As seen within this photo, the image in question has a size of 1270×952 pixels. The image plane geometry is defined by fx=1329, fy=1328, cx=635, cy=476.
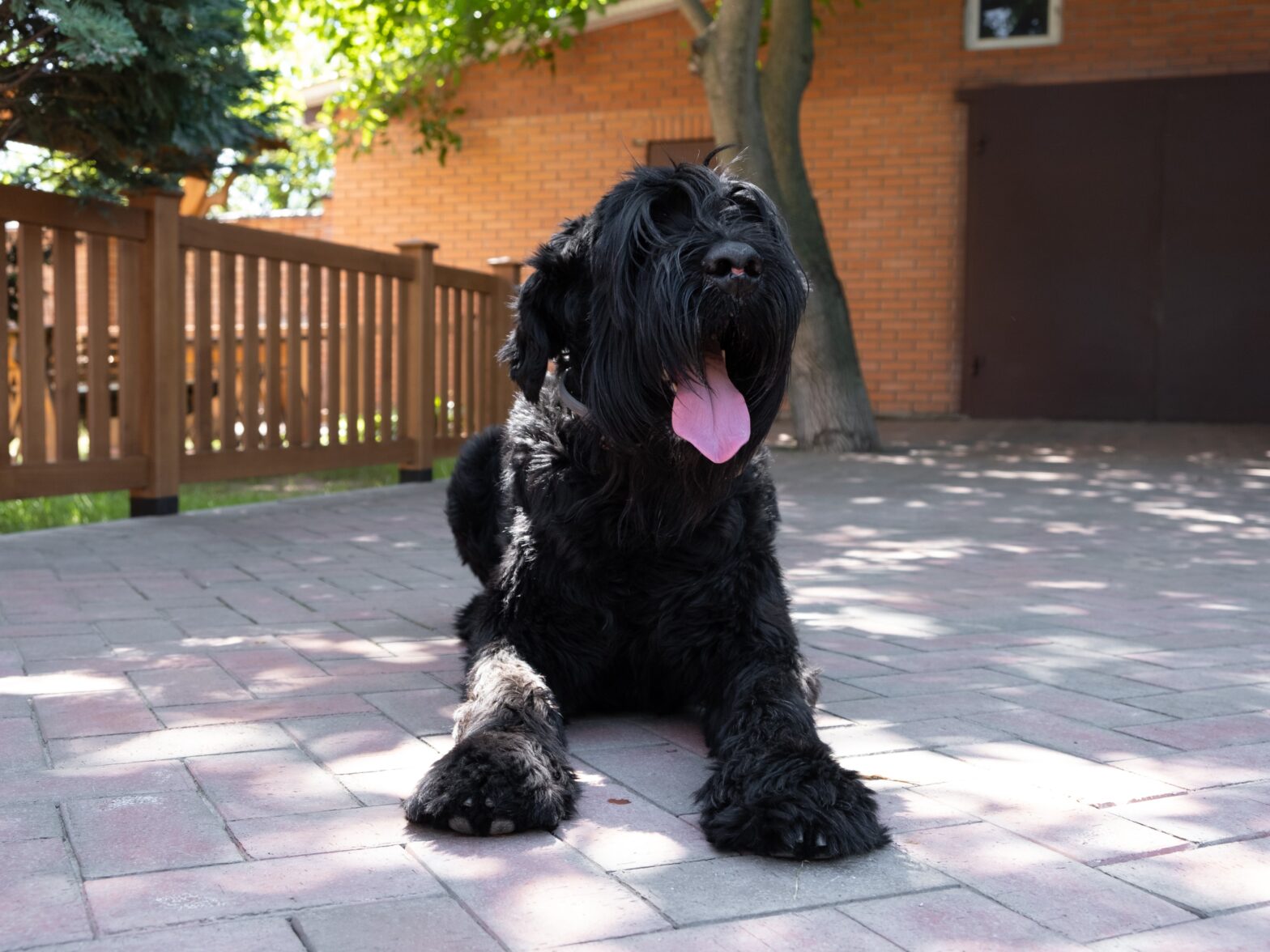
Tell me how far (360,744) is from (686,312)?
1.17m

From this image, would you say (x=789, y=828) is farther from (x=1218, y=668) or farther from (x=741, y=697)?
(x=1218, y=668)

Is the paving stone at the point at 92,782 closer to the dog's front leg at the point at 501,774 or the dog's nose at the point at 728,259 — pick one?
the dog's front leg at the point at 501,774

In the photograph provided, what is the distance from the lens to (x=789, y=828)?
2.17m

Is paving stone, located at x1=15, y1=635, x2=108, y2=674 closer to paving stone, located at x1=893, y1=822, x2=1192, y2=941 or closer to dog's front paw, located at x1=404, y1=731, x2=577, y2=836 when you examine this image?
dog's front paw, located at x1=404, y1=731, x2=577, y2=836

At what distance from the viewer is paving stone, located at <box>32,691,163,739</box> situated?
293 centimetres

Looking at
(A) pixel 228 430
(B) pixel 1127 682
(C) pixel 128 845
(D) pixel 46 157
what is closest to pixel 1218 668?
(B) pixel 1127 682

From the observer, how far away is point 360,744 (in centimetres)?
287

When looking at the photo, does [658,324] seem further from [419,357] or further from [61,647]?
[419,357]

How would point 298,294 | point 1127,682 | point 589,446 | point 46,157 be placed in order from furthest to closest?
point 298,294 < point 46,157 < point 1127,682 < point 589,446

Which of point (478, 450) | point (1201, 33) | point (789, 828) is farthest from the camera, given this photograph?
point (1201, 33)

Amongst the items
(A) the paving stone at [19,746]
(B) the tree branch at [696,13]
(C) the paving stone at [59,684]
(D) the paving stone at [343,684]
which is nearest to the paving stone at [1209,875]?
(D) the paving stone at [343,684]

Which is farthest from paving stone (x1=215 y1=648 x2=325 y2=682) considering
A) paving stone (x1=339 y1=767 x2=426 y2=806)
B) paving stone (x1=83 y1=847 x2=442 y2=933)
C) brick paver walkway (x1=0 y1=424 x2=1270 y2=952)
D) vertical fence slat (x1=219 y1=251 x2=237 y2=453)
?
vertical fence slat (x1=219 y1=251 x2=237 y2=453)

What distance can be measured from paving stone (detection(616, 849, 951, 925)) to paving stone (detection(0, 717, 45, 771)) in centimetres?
133

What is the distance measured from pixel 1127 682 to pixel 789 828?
1.71 m
